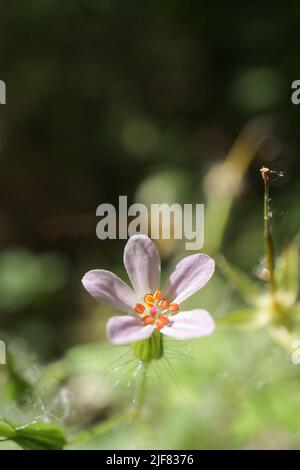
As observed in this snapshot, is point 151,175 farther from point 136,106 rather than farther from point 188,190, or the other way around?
point 136,106

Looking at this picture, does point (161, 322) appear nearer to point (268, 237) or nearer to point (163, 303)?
point (163, 303)

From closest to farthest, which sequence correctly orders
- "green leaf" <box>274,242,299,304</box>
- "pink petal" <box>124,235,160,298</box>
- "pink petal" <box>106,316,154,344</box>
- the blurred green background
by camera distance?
"pink petal" <box>106,316,154,344</box> → "pink petal" <box>124,235,160,298</box> → "green leaf" <box>274,242,299,304</box> → the blurred green background

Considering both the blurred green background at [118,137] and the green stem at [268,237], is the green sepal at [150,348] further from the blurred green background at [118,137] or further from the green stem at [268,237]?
the blurred green background at [118,137]

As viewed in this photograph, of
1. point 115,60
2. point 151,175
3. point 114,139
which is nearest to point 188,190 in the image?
point 151,175

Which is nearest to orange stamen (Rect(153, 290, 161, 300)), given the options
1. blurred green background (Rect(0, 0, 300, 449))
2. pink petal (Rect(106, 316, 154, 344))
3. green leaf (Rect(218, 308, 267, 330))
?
pink petal (Rect(106, 316, 154, 344))

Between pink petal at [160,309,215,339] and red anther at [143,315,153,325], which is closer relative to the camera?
pink petal at [160,309,215,339]

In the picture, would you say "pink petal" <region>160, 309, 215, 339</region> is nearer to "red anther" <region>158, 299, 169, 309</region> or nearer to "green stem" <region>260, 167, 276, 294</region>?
"red anther" <region>158, 299, 169, 309</region>

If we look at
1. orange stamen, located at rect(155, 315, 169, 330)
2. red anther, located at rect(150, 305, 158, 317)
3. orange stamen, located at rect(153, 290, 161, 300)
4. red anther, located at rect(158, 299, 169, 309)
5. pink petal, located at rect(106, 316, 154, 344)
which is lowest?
pink petal, located at rect(106, 316, 154, 344)
